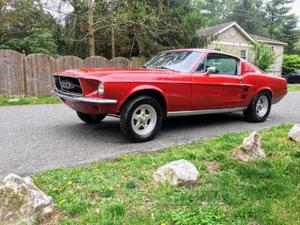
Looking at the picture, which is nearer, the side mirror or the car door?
the car door

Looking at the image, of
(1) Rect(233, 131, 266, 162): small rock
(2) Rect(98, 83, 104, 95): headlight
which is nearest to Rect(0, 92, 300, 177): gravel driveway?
(2) Rect(98, 83, 104, 95): headlight

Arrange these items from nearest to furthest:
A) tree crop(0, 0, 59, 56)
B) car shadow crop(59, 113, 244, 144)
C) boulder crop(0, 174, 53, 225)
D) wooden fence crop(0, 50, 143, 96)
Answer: boulder crop(0, 174, 53, 225), car shadow crop(59, 113, 244, 144), wooden fence crop(0, 50, 143, 96), tree crop(0, 0, 59, 56)

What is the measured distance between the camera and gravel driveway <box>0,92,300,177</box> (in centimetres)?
448

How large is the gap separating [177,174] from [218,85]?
3.38 meters

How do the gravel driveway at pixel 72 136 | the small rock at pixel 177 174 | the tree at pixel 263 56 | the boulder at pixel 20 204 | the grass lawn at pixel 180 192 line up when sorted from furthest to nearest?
1. the tree at pixel 263 56
2. the gravel driveway at pixel 72 136
3. the small rock at pixel 177 174
4. the grass lawn at pixel 180 192
5. the boulder at pixel 20 204

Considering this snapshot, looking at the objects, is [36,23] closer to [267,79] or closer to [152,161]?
[267,79]

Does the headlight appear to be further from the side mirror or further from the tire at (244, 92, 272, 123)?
the tire at (244, 92, 272, 123)

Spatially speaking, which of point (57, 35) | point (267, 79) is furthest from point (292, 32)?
point (267, 79)

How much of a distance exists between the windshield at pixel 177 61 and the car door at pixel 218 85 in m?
0.18

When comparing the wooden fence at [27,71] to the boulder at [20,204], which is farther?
the wooden fence at [27,71]

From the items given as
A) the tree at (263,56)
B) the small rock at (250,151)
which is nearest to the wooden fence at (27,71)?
the small rock at (250,151)

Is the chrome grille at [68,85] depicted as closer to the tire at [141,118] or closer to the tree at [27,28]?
the tire at [141,118]

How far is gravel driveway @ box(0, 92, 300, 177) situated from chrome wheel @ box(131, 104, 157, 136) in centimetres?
24

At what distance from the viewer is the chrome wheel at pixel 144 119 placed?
540cm
